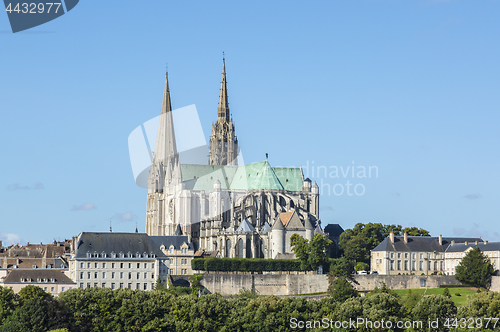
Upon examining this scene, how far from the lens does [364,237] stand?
114688 mm

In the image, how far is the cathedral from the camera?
113 meters

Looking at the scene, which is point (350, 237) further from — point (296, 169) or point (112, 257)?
point (112, 257)

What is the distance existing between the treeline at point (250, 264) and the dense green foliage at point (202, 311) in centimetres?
2656

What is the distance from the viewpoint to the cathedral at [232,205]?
113m

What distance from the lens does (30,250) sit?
394ft

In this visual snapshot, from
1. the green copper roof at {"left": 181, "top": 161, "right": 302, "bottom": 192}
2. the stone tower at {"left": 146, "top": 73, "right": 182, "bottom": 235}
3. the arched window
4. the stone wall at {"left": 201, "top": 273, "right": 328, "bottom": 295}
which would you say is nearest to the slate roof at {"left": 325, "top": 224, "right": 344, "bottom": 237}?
the green copper roof at {"left": 181, "top": 161, "right": 302, "bottom": 192}

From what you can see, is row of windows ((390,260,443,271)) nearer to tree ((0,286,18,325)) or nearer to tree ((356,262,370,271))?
tree ((356,262,370,271))

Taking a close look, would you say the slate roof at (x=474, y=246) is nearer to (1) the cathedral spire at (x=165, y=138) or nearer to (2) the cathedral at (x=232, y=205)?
(2) the cathedral at (x=232, y=205)

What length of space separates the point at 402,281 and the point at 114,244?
32339 mm

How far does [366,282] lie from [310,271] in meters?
7.48

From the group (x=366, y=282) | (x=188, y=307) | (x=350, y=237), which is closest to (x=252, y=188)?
(x=350, y=237)

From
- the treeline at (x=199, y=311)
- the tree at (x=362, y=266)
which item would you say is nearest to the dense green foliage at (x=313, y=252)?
the tree at (x=362, y=266)

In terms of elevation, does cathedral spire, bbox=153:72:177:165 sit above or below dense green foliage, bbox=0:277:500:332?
above

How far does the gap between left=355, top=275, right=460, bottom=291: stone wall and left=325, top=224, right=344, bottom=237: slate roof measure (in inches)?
888
